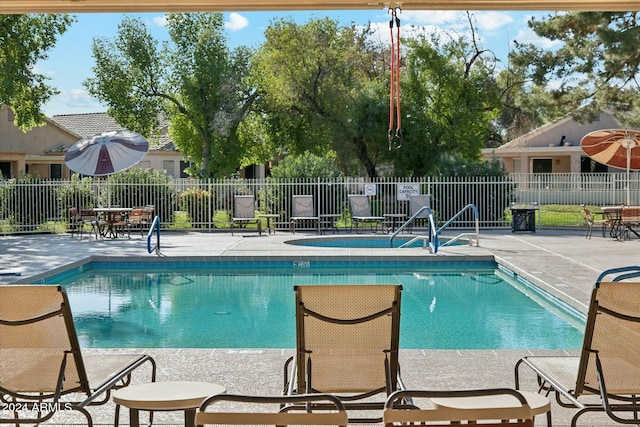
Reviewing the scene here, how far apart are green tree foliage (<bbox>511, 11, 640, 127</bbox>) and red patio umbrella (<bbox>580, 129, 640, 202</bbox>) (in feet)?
6.10

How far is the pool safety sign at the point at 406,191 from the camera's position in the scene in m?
21.3

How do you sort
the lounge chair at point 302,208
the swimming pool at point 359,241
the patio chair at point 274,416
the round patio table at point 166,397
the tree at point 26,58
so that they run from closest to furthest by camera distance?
the patio chair at point 274,416 → the round patio table at point 166,397 → the swimming pool at point 359,241 → the lounge chair at point 302,208 → the tree at point 26,58

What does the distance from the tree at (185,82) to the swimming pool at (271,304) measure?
49.0ft

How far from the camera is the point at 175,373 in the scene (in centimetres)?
567

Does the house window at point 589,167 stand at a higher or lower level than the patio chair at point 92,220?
higher

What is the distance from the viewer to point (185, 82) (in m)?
28.3

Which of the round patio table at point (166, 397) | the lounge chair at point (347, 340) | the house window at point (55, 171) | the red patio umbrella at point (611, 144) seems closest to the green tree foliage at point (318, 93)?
the red patio umbrella at point (611, 144)

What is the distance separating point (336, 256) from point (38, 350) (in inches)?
423

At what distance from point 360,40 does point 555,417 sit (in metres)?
32.6

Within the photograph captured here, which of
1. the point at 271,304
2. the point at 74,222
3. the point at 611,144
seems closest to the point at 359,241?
the point at 611,144

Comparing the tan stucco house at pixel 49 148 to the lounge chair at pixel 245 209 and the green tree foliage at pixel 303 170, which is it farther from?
the lounge chair at pixel 245 209

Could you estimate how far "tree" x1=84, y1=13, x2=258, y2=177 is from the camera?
2836 centimetres

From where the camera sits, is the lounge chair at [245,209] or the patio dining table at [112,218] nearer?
the patio dining table at [112,218]

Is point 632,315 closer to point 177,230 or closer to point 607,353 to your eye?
point 607,353
